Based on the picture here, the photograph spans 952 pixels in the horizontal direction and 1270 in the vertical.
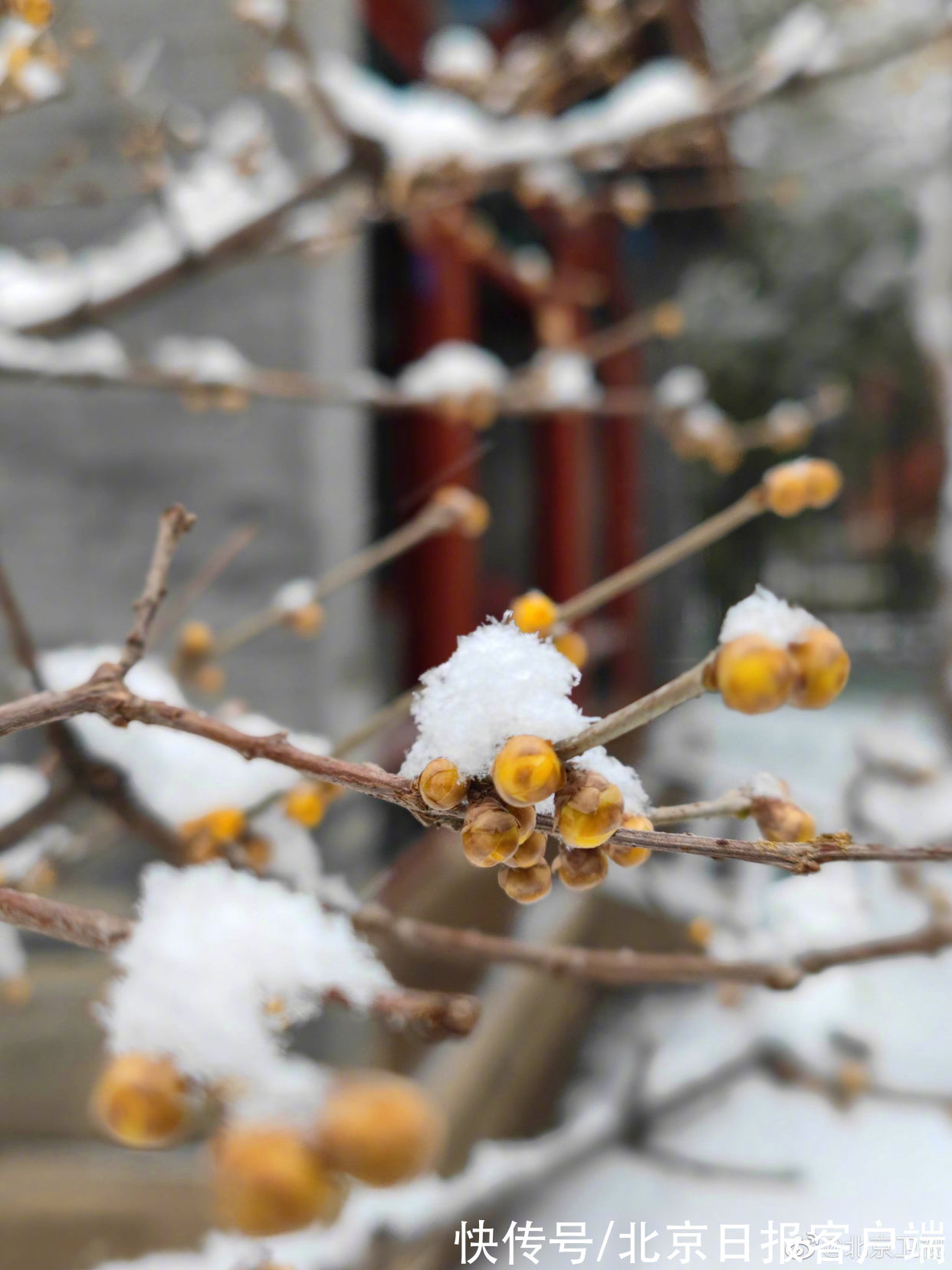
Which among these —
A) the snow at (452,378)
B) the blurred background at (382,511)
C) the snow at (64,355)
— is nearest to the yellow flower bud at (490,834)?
the blurred background at (382,511)

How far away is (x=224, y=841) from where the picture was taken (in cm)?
36

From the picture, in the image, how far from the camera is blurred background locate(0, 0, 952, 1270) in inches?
31.3

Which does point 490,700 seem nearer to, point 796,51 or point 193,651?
point 193,651

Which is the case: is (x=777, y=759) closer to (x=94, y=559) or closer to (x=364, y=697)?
(x=364, y=697)

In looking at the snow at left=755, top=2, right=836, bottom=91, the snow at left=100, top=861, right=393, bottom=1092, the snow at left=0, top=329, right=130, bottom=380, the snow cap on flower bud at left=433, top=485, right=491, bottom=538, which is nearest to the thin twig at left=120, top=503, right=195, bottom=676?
the snow at left=100, top=861, right=393, bottom=1092

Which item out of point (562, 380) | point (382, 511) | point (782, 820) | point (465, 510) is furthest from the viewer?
point (382, 511)

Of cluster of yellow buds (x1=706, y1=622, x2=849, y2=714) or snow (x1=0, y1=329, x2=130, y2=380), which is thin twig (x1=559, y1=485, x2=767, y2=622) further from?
snow (x1=0, y1=329, x2=130, y2=380)

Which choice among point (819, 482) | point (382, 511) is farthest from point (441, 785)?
point (382, 511)

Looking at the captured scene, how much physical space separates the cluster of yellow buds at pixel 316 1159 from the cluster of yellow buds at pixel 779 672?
0.09 m

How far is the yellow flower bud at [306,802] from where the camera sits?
0.37m

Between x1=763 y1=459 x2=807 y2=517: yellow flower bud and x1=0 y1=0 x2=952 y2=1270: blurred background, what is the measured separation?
0.18 m

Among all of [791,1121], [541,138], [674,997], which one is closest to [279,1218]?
[541,138]

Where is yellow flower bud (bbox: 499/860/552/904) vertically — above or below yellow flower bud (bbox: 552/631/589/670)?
below

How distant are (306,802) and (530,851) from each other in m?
0.18
